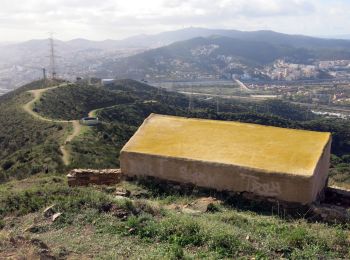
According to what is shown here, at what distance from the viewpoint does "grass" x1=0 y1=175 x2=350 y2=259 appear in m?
6.30

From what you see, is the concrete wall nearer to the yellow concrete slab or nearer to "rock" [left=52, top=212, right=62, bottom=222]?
the yellow concrete slab

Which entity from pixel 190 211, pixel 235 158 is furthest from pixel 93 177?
pixel 235 158

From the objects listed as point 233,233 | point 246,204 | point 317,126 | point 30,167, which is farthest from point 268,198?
point 317,126

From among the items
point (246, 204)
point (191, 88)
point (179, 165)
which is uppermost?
point (179, 165)

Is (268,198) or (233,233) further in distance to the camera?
(268,198)

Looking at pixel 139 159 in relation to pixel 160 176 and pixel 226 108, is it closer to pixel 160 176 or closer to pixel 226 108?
pixel 160 176

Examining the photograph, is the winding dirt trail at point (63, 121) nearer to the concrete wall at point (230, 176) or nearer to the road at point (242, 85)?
the concrete wall at point (230, 176)

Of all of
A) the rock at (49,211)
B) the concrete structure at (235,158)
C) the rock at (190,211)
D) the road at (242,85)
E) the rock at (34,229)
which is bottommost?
the road at (242,85)

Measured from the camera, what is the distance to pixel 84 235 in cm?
710

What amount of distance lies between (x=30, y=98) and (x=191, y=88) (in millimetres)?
93314

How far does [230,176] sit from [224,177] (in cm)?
16

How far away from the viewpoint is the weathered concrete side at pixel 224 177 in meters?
8.89

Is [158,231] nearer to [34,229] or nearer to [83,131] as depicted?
[34,229]

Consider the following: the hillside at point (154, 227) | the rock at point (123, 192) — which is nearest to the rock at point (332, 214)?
the hillside at point (154, 227)
